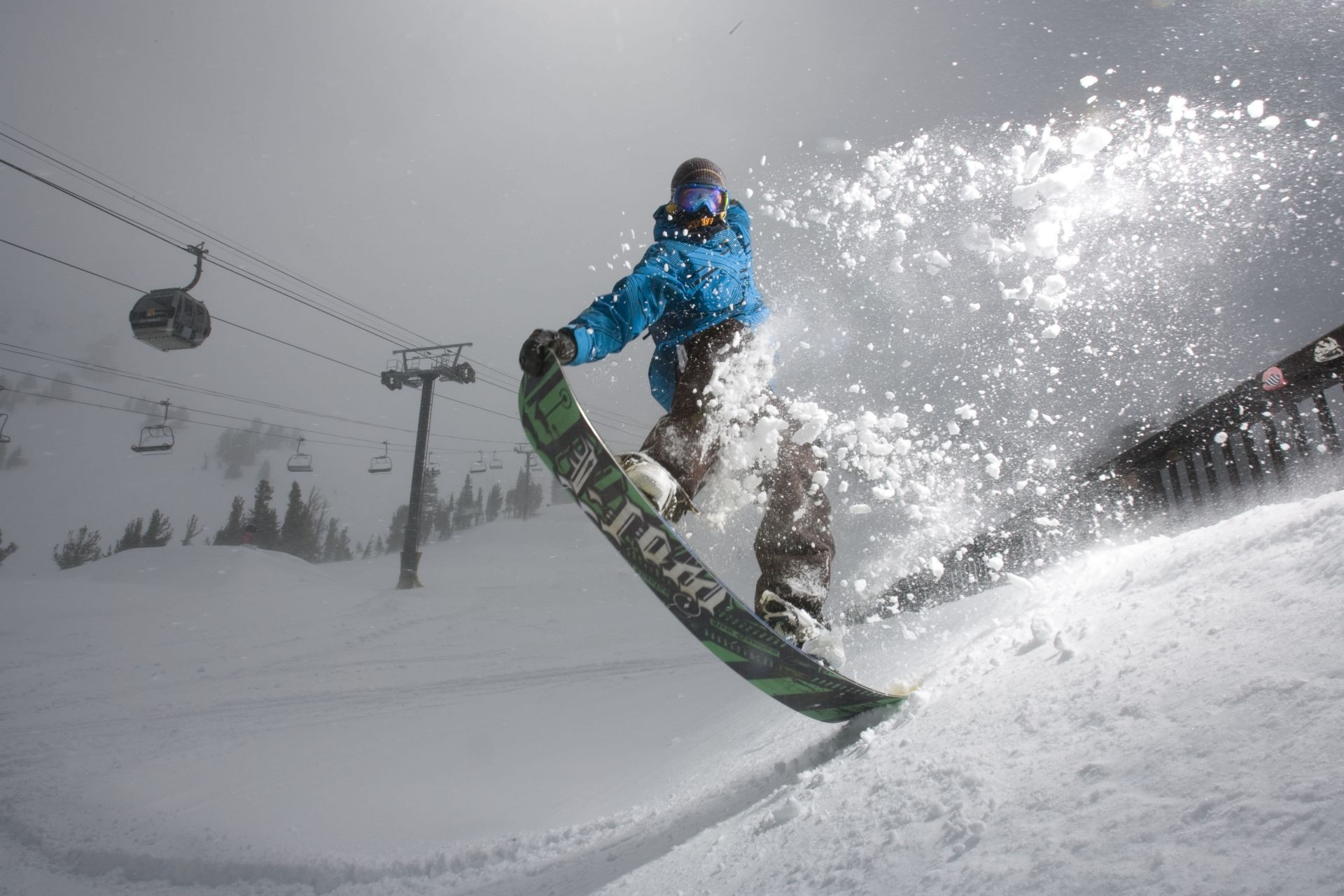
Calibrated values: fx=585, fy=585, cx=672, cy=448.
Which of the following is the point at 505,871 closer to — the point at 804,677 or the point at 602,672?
the point at 804,677

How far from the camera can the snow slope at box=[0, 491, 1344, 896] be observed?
805 millimetres

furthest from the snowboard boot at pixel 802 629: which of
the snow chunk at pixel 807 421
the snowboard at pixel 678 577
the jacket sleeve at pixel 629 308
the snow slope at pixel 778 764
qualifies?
the jacket sleeve at pixel 629 308

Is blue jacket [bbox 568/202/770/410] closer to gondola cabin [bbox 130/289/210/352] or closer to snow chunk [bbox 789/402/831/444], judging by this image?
snow chunk [bbox 789/402/831/444]

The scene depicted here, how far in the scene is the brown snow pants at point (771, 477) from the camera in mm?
2389

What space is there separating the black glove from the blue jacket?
3 cm

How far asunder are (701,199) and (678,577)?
1784 millimetres

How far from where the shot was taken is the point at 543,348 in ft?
7.09

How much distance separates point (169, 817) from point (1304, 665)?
4071 mm

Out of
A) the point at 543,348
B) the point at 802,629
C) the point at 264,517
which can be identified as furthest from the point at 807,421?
the point at 264,517

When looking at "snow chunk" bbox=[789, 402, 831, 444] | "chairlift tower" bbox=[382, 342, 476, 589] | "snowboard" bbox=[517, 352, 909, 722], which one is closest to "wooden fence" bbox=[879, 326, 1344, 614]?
"snow chunk" bbox=[789, 402, 831, 444]

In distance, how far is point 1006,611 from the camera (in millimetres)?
2402

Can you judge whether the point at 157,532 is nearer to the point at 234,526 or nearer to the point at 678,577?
the point at 234,526

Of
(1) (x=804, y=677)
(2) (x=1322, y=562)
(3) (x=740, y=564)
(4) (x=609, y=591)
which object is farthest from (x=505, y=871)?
(3) (x=740, y=564)

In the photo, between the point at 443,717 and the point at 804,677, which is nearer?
the point at 804,677
